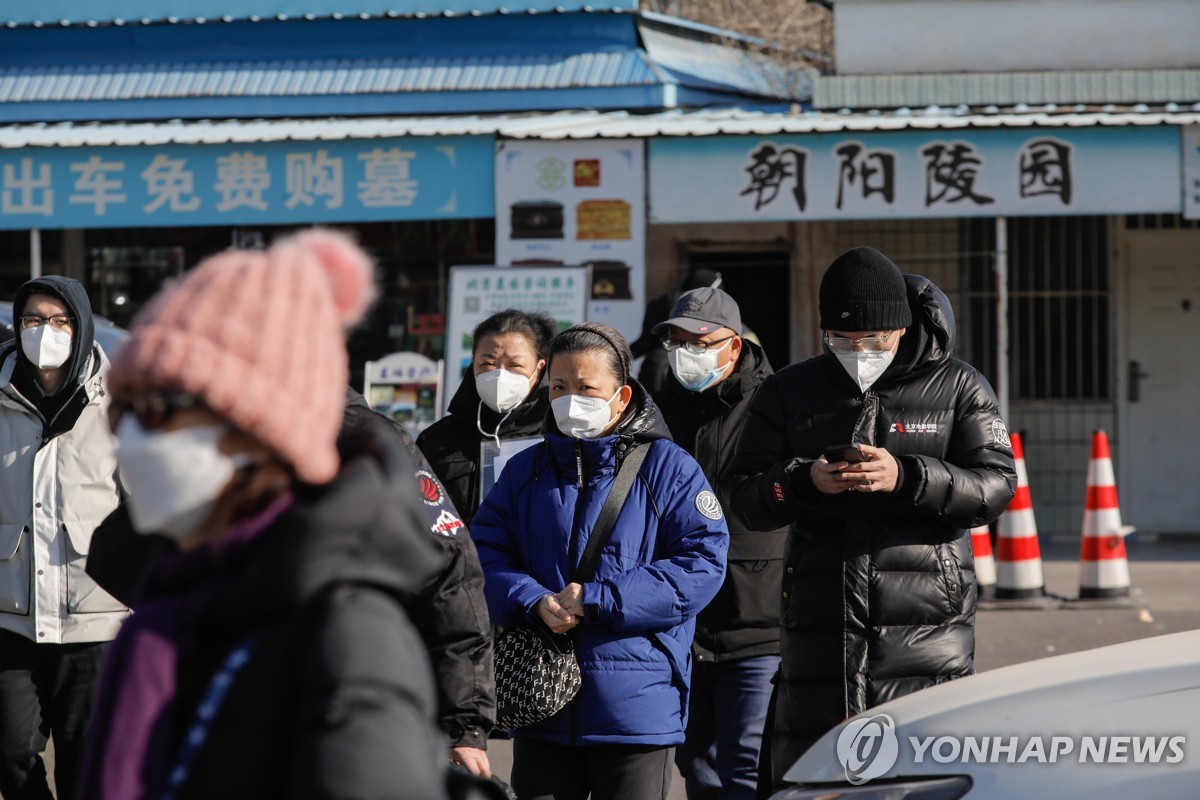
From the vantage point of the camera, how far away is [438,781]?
172cm

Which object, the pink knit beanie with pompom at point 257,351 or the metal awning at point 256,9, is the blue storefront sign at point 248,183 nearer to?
the metal awning at point 256,9

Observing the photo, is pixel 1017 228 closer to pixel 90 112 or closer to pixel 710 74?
pixel 710 74

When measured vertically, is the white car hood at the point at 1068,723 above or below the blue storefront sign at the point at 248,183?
below

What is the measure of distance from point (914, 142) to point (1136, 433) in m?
3.92

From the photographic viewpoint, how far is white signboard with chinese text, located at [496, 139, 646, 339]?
11.4 m

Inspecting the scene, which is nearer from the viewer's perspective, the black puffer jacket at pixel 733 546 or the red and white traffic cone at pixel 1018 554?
the black puffer jacket at pixel 733 546

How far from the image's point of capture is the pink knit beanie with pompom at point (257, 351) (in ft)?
5.68

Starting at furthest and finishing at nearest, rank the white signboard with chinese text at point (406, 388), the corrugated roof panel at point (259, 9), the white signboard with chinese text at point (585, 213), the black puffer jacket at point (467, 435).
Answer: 1. the corrugated roof panel at point (259, 9)
2. the white signboard with chinese text at point (406, 388)
3. the white signboard with chinese text at point (585, 213)
4. the black puffer jacket at point (467, 435)

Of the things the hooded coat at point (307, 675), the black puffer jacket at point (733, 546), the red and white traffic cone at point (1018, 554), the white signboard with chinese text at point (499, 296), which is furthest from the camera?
the white signboard with chinese text at point (499, 296)

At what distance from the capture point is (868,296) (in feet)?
13.6

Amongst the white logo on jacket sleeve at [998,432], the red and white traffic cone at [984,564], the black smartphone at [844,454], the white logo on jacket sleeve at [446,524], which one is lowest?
the red and white traffic cone at [984,564]

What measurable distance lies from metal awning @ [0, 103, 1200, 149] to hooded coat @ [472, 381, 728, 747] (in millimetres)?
7182

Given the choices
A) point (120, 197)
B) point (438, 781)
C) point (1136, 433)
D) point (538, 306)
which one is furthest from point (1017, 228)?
point (438, 781)

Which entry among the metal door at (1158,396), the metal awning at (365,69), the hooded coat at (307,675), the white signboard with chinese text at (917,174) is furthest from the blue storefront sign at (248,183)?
the hooded coat at (307,675)
